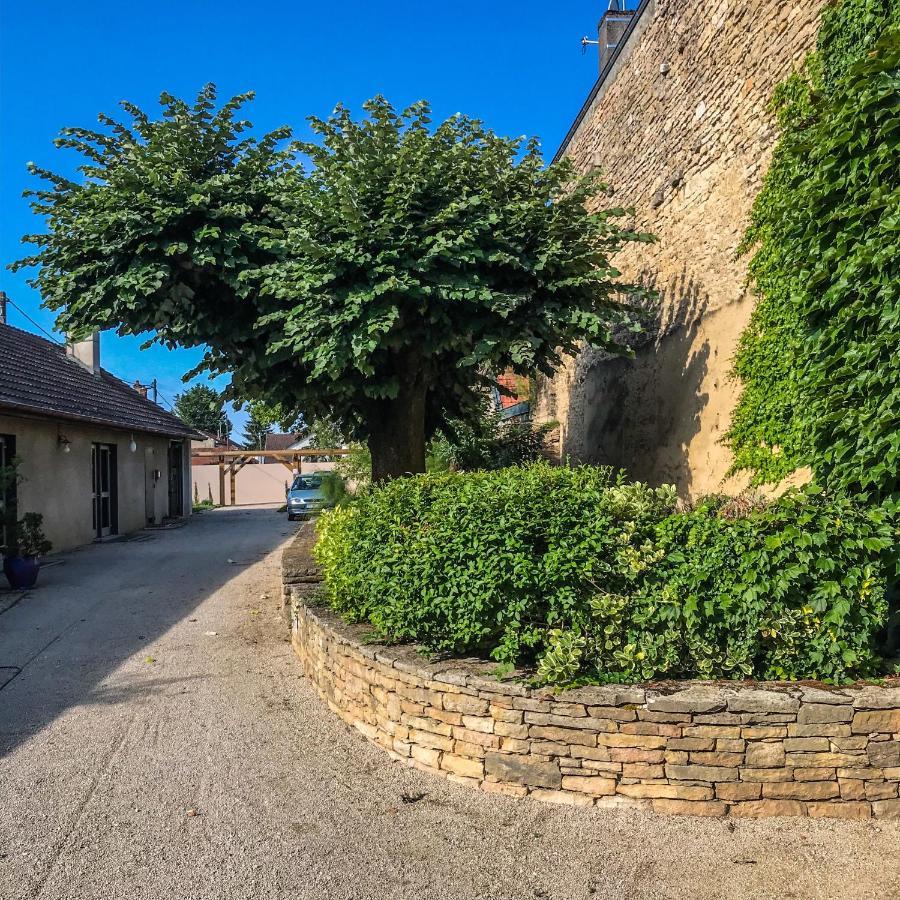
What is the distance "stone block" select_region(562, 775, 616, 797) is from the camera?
11.7ft

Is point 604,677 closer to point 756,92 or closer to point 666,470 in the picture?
point 666,470

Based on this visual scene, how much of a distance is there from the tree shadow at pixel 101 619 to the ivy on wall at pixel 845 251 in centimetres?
510

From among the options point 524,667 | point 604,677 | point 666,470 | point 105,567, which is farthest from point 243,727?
point 105,567

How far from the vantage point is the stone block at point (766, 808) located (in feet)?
11.3

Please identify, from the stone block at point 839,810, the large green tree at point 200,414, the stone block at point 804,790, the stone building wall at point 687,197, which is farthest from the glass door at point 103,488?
the large green tree at point 200,414

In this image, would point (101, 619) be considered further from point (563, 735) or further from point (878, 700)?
point (878, 700)

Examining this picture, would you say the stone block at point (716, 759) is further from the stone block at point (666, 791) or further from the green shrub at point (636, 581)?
the green shrub at point (636, 581)

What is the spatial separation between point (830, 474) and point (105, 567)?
1117 cm

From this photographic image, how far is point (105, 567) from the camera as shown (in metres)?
11.6

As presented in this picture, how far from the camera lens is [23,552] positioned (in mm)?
9883

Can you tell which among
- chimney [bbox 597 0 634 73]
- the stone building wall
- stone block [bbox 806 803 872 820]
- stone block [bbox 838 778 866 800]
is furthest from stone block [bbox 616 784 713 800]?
chimney [bbox 597 0 634 73]

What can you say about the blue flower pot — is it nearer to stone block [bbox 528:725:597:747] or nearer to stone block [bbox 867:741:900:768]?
stone block [bbox 528:725:597:747]

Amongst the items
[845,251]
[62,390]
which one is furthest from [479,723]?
[62,390]

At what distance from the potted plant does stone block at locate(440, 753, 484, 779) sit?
820 cm
